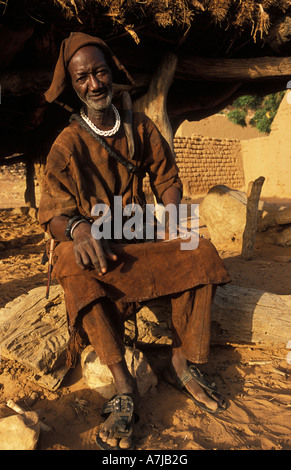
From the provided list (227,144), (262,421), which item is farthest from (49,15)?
(227,144)

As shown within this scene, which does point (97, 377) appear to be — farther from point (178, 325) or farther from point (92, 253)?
point (92, 253)

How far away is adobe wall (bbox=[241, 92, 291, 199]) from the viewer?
11.3 m

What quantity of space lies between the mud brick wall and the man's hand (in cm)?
1027

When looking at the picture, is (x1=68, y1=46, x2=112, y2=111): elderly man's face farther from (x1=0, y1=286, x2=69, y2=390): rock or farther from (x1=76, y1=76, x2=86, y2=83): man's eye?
(x1=0, y1=286, x2=69, y2=390): rock

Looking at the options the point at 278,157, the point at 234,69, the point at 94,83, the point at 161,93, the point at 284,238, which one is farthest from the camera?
the point at 278,157

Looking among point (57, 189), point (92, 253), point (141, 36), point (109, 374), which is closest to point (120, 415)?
point (109, 374)

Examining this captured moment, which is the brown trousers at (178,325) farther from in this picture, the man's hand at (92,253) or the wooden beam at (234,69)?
the wooden beam at (234,69)

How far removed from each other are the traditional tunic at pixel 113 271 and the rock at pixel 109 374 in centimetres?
22

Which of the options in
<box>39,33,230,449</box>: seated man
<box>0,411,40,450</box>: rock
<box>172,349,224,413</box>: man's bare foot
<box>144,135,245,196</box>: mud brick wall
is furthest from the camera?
<box>144,135,245,196</box>: mud brick wall

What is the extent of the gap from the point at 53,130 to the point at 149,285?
15.5 feet

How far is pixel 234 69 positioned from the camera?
4.66 meters

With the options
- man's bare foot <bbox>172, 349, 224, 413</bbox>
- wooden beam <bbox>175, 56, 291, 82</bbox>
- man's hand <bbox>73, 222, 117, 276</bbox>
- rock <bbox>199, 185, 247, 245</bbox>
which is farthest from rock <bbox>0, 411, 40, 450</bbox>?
rock <bbox>199, 185, 247, 245</bbox>

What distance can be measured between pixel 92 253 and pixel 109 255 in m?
0.09
